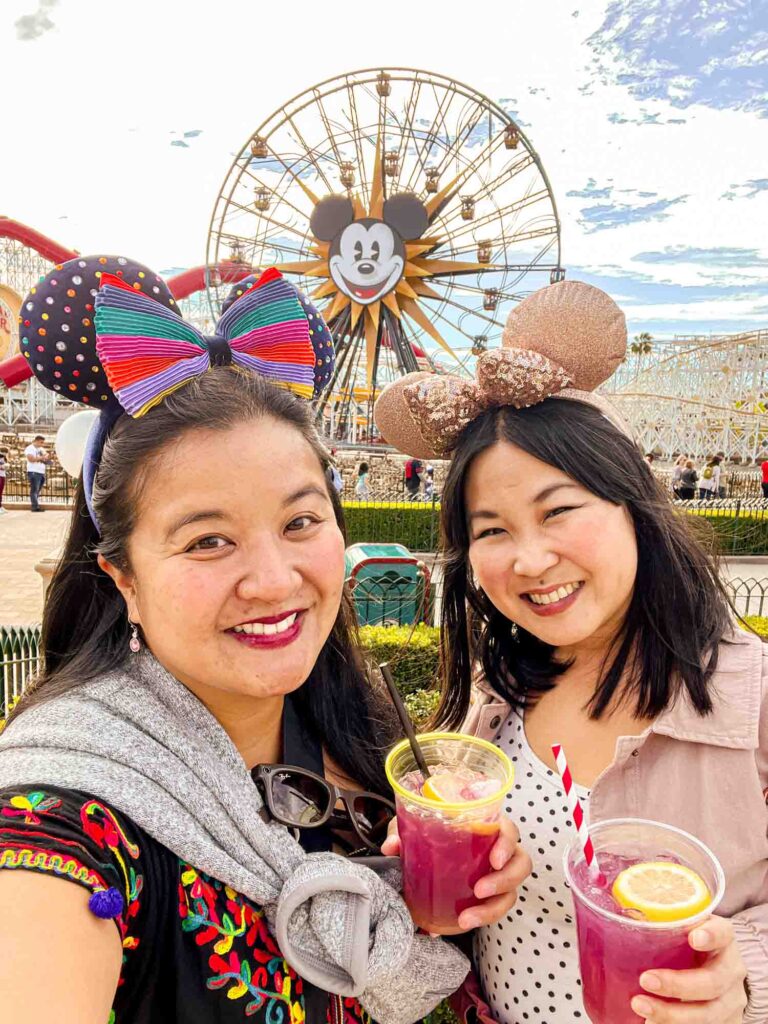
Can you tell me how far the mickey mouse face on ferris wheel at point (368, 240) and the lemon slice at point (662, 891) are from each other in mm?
14065

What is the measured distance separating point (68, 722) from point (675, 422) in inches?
1350

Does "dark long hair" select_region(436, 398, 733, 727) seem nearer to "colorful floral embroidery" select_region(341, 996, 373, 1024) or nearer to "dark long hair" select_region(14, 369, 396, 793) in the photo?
"dark long hair" select_region(14, 369, 396, 793)

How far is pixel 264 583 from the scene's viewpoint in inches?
46.3

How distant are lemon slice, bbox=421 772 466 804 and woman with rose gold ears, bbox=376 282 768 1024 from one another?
332mm

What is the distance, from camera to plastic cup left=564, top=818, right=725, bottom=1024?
1.04 m

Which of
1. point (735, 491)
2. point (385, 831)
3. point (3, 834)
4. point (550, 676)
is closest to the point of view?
point (3, 834)

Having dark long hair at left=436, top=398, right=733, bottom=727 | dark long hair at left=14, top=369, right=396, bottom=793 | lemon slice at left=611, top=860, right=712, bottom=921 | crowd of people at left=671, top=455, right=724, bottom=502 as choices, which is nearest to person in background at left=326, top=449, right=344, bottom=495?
dark long hair at left=14, top=369, right=396, bottom=793

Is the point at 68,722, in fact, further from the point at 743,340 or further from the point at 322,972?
the point at 743,340

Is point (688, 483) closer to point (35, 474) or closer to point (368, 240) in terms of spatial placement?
point (368, 240)

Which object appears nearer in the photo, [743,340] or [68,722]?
[68,722]

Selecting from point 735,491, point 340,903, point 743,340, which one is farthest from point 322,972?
point 743,340

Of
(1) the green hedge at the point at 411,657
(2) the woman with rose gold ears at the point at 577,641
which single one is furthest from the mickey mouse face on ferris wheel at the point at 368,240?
(2) the woman with rose gold ears at the point at 577,641

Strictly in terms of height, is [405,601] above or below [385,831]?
below

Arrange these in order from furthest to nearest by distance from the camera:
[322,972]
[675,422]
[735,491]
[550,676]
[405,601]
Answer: [675,422] < [735,491] < [405,601] < [550,676] < [322,972]
